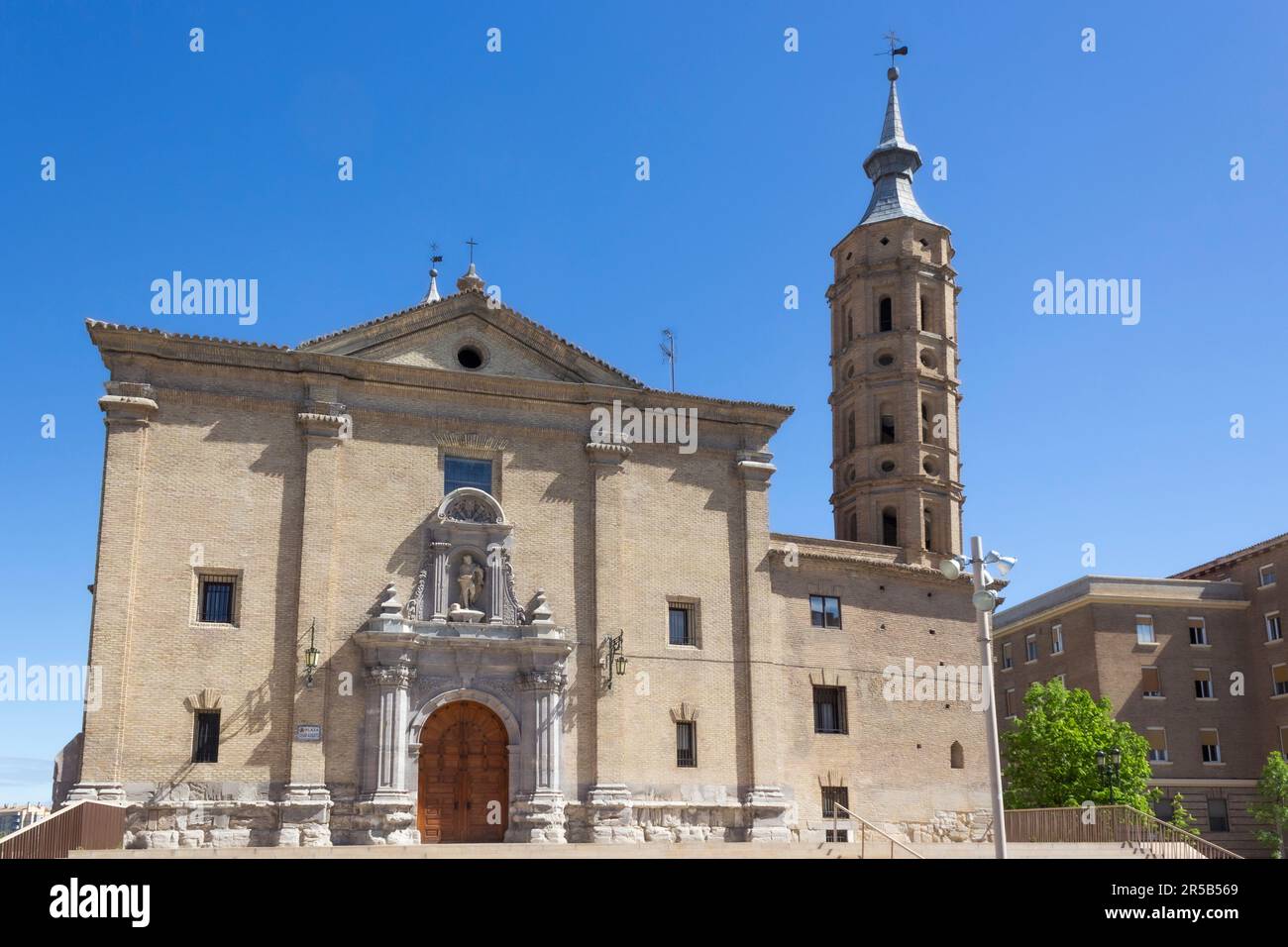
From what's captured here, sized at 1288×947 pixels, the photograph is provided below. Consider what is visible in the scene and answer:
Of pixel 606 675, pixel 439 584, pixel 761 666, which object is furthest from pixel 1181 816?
pixel 439 584

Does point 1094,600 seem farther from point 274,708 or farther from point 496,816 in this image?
point 274,708

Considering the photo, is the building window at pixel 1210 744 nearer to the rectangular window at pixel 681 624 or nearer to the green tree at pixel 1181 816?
the green tree at pixel 1181 816

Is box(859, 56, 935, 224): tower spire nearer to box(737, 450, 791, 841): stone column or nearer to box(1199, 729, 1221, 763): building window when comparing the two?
box(737, 450, 791, 841): stone column

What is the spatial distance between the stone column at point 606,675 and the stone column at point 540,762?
0.98 meters

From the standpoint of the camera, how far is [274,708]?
97.5 feet

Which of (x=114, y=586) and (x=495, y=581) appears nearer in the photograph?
(x=114, y=586)

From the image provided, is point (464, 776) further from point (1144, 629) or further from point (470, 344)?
point (1144, 629)

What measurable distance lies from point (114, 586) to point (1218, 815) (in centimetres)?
4915

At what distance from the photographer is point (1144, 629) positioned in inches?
2345

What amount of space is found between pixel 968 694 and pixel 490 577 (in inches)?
619

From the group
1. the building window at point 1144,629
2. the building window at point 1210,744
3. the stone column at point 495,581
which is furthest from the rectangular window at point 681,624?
the building window at point 1210,744

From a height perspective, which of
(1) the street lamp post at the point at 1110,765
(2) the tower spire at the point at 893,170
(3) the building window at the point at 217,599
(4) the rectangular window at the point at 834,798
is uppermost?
(2) the tower spire at the point at 893,170

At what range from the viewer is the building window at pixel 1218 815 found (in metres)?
57.2

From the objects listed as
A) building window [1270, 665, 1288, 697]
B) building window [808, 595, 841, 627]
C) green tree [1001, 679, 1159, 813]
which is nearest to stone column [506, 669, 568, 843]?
building window [808, 595, 841, 627]
